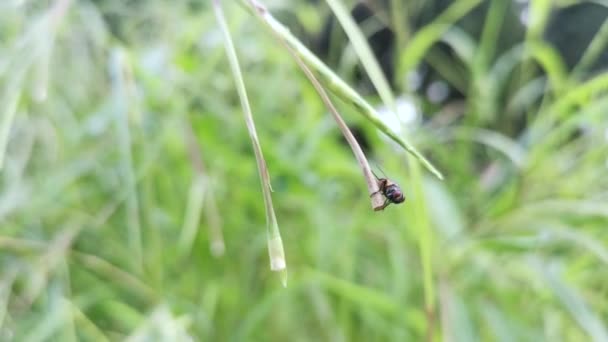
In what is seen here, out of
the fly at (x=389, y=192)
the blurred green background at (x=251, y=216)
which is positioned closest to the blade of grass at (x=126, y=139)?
the blurred green background at (x=251, y=216)

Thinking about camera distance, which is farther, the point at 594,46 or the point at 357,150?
the point at 594,46

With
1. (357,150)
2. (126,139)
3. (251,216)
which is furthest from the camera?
(251,216)

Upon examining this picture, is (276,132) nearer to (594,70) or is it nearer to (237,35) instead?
(237,35)

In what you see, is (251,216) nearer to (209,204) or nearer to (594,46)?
(209,204)

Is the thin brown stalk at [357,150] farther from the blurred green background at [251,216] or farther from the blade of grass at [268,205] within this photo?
the blurred green background at [251,216]

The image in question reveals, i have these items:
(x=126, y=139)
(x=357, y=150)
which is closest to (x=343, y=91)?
(x=357, y=150)

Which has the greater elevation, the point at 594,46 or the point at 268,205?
the point at 594,46

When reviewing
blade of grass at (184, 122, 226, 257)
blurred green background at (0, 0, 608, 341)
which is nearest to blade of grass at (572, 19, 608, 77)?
blurred green background at (0, 0, 608, 341)

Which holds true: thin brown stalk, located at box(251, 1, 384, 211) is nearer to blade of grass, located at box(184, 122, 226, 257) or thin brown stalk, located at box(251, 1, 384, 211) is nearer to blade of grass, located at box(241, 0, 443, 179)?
blade of grass, located at box(241, 0, 443, 179)
